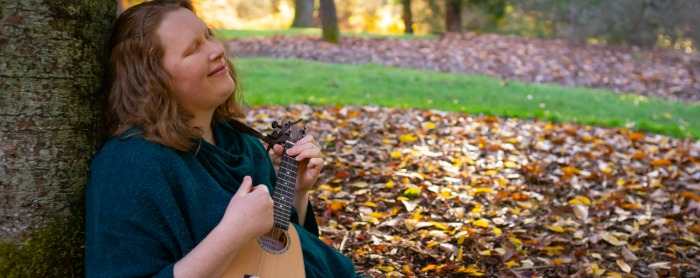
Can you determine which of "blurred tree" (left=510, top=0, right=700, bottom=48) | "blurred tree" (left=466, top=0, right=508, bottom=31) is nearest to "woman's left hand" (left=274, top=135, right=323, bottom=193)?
"blurred tree" (left=510, top=0, right=700, bottom=48)

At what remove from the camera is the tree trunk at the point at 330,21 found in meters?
15.4

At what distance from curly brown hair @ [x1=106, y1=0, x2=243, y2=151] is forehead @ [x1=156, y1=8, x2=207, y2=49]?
2cm

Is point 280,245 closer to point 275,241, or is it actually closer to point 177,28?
point 275,241

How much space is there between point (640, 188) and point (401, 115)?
2.69 metres

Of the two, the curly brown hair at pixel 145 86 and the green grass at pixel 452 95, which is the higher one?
the curly brown hair at pixel 145 86

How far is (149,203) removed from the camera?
1999 mm

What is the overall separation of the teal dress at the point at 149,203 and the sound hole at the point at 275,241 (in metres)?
0.19

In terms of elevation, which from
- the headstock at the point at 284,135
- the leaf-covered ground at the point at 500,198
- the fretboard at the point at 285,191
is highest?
the headstock at the point at 284,135

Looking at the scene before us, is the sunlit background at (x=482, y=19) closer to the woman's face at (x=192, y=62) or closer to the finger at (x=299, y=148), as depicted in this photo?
the finger at (x=299, y=148)

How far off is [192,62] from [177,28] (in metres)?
0.13

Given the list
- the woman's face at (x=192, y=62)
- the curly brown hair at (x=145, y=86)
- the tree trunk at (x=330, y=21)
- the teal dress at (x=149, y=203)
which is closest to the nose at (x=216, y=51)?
the woman's face at (x=192, y=62)

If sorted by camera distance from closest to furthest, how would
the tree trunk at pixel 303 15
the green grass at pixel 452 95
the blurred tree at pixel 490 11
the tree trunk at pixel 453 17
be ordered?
the green grass at pixel 452 95
the blurred tree at pixel 490 11
the tree trunk at pixel 453 17
the tree trunk at pixel 303 15

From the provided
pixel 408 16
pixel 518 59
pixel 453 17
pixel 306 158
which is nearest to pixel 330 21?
pixel 518 59

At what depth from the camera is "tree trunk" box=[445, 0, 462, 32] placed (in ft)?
65.1
